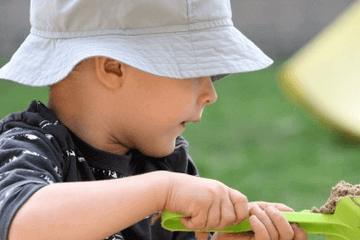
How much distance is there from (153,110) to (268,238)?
290 mm

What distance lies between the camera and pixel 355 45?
2.82 m

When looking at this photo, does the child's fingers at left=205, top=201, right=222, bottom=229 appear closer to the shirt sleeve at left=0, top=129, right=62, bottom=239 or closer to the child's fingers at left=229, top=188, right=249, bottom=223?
the child's fingers at left=229, top=188, right=249, bottom=223

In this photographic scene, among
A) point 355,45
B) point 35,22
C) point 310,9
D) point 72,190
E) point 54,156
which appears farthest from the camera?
point 310,9

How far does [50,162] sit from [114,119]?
0.54 feet

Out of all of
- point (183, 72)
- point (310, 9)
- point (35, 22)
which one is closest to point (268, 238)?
point (183, 72)

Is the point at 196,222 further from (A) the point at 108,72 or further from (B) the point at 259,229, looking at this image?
(A) the point at 108,72

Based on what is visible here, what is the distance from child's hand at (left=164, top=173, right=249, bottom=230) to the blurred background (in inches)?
38.8

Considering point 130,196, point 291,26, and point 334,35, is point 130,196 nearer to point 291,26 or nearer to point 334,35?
point 334,35

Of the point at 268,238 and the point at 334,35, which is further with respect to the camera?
the point at 334,35

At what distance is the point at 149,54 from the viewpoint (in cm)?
103

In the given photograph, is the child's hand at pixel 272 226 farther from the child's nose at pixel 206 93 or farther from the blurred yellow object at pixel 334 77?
the blurred yellow object at pixel 334 77

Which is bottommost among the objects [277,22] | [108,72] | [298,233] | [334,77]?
[277,22]

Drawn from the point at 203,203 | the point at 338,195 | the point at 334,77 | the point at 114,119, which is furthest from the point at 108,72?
the point at 334,77

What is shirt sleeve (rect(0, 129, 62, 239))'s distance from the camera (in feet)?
2.89
